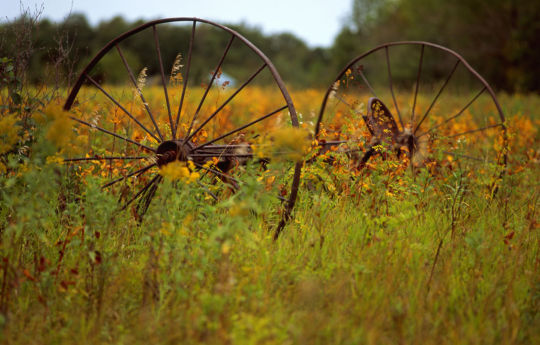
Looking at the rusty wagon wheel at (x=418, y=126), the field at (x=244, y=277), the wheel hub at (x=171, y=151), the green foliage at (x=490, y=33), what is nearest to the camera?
the field at (x=244, y=277)

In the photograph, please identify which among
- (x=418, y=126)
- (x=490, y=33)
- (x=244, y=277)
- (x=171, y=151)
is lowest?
(x=244, y=277)

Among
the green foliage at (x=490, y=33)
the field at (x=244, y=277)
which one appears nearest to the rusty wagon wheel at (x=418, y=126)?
the field at (x=244, y=277)

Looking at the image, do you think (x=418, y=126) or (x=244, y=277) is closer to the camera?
(x=244, y=277)

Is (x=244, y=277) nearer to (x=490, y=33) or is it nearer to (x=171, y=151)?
(x=171, y=151)

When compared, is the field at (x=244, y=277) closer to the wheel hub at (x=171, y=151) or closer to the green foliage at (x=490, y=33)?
the wheel hub at (x=171, y=151)

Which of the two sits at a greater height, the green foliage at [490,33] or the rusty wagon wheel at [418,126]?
the green foliage at [490,33]

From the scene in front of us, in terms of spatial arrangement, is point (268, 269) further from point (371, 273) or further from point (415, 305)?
point (415, 305)

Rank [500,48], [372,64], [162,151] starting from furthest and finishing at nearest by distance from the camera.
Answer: [372,64] → [500,48] → [162,151]

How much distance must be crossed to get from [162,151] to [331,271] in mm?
1658

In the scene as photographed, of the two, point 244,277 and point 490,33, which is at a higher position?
point 490,33

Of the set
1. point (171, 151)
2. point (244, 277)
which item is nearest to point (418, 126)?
point (171, 151)

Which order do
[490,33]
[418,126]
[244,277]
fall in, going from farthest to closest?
[490,33] < [418,126] < [244,277]

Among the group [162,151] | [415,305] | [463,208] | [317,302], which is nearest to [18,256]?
[162,151]

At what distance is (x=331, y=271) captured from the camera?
7.87 feet
